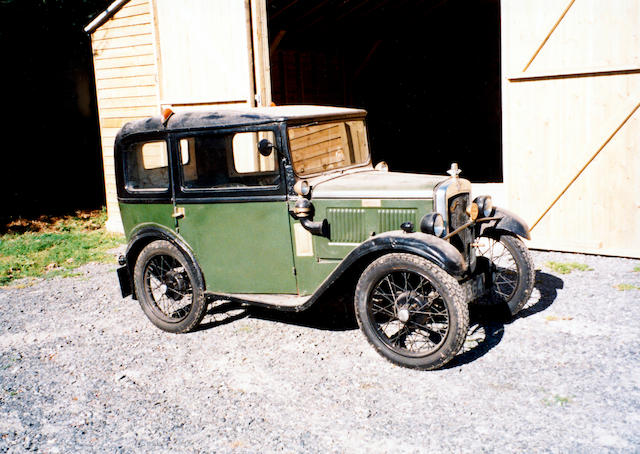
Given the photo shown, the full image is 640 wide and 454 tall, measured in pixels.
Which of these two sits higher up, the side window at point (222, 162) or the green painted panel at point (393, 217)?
the side window at point (222, 162)

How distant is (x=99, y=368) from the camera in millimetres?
4844

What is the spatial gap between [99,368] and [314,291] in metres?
1.85

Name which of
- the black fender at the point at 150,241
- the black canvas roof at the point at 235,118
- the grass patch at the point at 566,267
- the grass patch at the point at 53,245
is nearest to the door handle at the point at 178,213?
the black fender at the point at 150,241

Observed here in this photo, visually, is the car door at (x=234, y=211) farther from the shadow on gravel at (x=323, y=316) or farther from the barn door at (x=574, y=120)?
the barn door at (x=574, y=120)

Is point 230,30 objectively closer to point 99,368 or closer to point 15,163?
point 99,368

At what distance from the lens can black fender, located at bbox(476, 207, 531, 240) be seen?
5.10 m

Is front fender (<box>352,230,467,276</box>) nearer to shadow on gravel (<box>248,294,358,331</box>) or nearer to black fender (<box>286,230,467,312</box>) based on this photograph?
black fender (<box>286,230,467,312</box>)

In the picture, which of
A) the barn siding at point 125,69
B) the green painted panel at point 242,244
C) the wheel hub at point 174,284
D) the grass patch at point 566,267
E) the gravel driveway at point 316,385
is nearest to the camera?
the gravel driveway at point 316,385

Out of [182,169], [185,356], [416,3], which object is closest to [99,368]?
[185,356]

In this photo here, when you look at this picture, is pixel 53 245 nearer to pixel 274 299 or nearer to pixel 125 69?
pixel 125 69

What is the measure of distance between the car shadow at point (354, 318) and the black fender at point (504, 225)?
0.71 m

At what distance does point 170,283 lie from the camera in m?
5.47

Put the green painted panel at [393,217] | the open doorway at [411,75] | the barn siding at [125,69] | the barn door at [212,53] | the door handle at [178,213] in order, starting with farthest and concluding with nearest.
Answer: the open doorway at [411,75] → the barn siding at [125,69] → the barn door at [212,53] → the door handle at [178,213] → the green painted panel at [393,217]

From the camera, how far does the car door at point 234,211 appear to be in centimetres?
488
